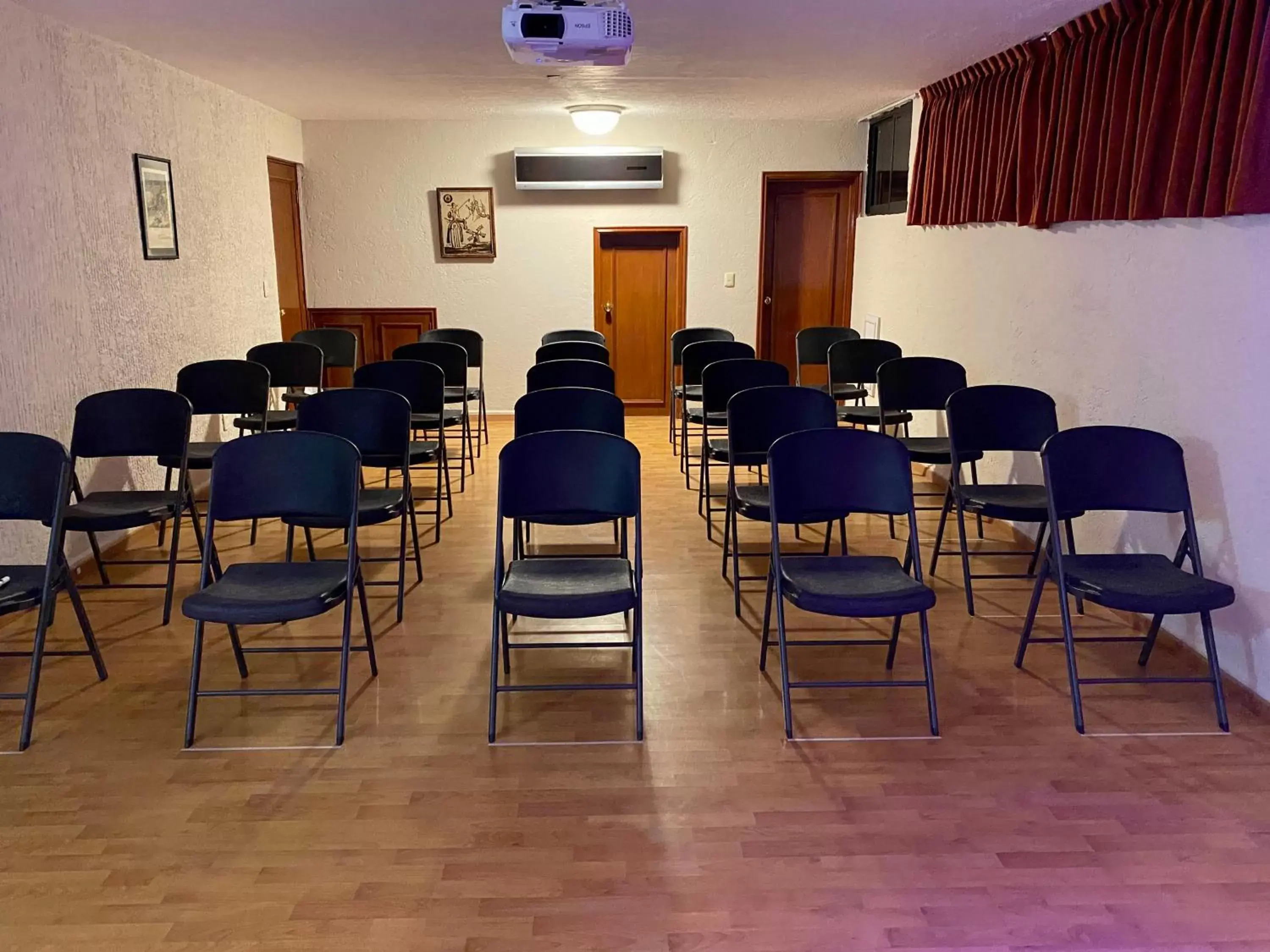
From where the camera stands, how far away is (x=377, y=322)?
8.64 m

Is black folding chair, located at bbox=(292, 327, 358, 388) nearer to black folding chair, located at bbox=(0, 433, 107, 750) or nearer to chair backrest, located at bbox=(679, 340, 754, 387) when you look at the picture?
chair backrest, located at bbox=(679, 340, 754, 387)

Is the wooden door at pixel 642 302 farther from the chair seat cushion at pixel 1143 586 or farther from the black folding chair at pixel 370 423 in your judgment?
the chair seat cushion at pixel 1143 586

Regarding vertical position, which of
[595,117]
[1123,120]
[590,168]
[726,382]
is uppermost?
[595,117]

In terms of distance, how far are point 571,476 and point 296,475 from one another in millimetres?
977

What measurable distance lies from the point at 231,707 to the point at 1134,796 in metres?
2.96

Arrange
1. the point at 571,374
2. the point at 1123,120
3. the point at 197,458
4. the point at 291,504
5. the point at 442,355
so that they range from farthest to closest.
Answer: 1. the point at 442,355
2. the point at 571,374
3. the point at 197,458
4. the point at 1123,120
5. the point at 291,504

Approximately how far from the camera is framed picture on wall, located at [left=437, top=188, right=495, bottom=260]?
27.4ft

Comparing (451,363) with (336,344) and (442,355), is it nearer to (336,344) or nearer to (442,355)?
(442,355)

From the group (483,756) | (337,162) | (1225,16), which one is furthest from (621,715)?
(337,162)

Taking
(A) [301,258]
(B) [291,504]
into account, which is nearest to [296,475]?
(B) [291,504]

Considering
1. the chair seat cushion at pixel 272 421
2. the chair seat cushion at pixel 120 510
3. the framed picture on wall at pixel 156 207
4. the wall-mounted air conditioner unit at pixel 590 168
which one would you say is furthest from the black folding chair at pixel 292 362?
the wall-mounted air conditioner unit at pixel 590 168

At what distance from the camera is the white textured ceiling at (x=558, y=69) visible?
420 centimetres

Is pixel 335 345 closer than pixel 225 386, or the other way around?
pixel 225 386

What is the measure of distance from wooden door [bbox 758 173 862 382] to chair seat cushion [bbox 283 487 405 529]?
528cm
